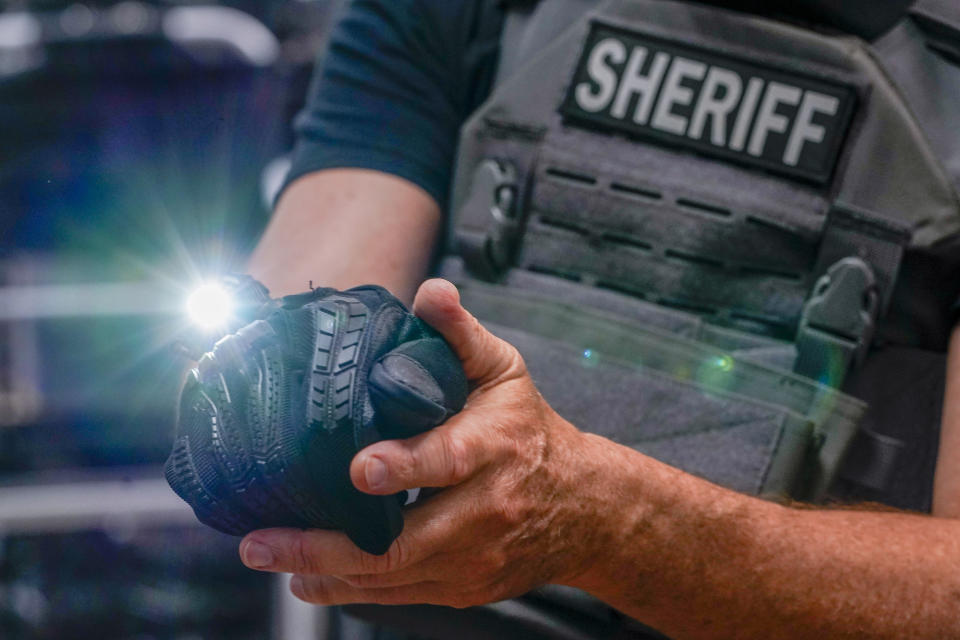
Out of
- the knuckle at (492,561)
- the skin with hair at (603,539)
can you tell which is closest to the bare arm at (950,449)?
the skin with hair at (603,539)

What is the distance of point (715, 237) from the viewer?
601 millimetres

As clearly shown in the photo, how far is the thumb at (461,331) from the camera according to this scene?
1.30 ft

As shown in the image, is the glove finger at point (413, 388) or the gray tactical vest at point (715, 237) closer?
the glove finger at point (413, 388)

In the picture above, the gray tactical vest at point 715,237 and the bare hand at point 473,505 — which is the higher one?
the gray tactical vest at point 715,237

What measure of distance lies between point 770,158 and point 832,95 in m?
0.06

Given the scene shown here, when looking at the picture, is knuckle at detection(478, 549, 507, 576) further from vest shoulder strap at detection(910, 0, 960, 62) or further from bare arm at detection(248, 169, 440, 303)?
vest shoulder strap at detection(910, 0, 960, 62)

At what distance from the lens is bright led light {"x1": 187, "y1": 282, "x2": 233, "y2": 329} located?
Result: 40 centimetres

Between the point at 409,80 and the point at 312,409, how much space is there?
17.5 inches

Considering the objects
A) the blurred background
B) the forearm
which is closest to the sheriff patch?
the forearm

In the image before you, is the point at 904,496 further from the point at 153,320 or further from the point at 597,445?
the point at 153,320

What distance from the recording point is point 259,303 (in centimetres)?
42

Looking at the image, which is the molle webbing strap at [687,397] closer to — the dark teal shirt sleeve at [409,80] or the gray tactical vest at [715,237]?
the gray tactical vest at [715,237]

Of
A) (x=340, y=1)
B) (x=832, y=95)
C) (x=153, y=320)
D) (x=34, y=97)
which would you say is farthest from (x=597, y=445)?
(x=34, y=97)

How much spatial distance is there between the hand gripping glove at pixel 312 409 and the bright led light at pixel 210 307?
2 centimetres
